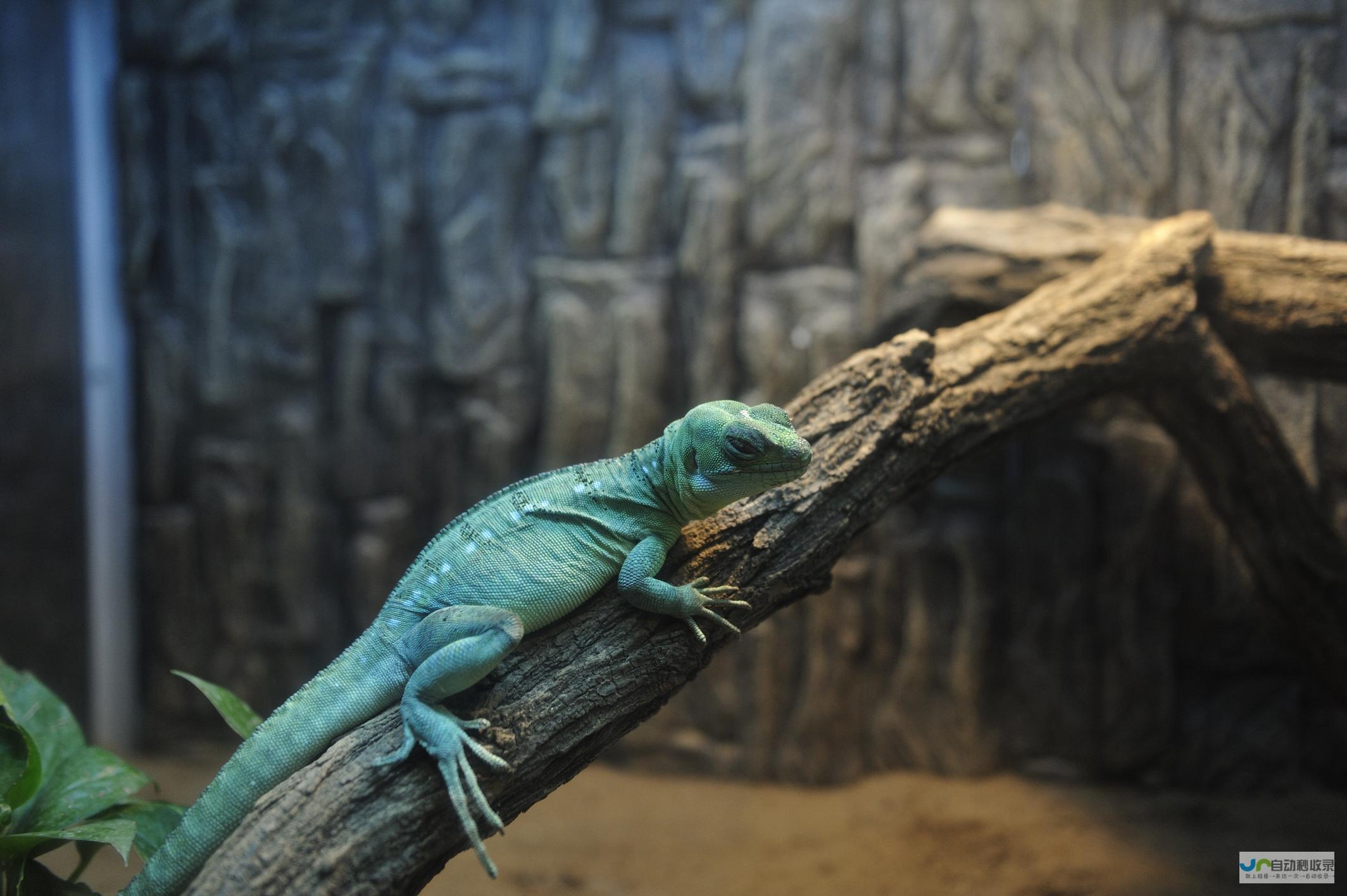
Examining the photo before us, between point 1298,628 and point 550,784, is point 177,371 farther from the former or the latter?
point 1298,628

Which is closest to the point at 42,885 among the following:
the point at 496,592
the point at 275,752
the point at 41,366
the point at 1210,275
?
the point at 275,752

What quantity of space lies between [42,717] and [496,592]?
202 cm

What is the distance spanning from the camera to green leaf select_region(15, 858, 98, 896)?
3.10 m

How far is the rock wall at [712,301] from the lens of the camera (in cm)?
532

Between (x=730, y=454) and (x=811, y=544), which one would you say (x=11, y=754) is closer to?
(x=730, y=454)

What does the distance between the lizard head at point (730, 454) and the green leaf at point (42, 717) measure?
255cm

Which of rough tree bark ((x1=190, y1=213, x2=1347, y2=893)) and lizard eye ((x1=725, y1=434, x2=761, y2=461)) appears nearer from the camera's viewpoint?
rough tree bark ((x1=190, y1=213, x2=1347, y2=893))

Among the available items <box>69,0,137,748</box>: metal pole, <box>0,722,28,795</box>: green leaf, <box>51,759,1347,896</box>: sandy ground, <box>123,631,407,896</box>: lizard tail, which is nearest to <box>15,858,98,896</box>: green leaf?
<box>0,722,28,795</box>: green leaf

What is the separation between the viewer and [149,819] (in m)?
3.39

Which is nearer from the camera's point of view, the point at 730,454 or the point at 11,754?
the point at 730,454

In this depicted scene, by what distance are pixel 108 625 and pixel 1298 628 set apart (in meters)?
7.41

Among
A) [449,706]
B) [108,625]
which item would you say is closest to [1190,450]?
[449,706]

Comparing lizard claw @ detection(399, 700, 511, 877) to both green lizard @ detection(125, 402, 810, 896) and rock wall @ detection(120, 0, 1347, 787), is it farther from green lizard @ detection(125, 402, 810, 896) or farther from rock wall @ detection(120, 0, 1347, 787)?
rock wall @ detection(120, 0, 1347, 787)

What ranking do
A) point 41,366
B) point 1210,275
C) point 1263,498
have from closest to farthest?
point 1210,275
point 1263,498
point 41,366
